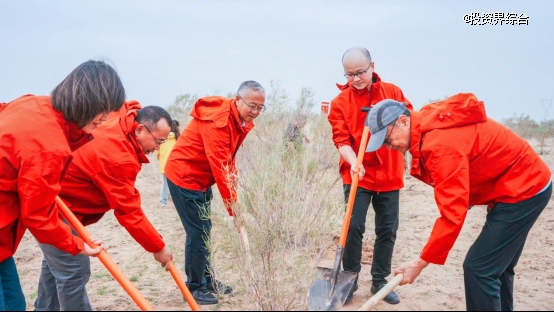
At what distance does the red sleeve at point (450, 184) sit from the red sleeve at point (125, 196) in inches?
71.5

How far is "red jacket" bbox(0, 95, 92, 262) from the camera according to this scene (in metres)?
2.63

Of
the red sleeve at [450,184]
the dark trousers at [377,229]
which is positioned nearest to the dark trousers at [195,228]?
the dark trousers at [377,229]

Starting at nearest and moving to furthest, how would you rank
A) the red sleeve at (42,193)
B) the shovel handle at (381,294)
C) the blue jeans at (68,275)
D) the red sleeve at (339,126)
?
the red sleeve at (42,193) < the shovel handle at (381,294) < the blue jeans at (68,275) < the red sleeve at (339,126)

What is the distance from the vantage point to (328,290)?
4258 millimetres

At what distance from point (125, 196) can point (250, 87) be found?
61.9 inches

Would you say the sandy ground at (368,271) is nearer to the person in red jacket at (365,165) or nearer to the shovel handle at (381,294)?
the person in red jacket at (365,165)

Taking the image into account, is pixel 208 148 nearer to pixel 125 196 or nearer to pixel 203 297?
pixel 125 196

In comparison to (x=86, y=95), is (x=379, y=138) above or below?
below

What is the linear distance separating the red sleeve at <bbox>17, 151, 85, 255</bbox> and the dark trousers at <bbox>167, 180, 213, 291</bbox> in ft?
5.52

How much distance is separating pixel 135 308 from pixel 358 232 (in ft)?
6.70

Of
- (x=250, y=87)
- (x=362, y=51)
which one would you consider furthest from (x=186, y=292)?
(x=362, y=51)

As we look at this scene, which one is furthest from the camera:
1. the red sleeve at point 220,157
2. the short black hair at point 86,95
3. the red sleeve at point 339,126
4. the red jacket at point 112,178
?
the red sleeve at point 339,126

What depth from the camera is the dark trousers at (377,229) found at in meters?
4.60

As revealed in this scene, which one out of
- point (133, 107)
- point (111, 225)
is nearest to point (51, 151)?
point (133, 107)
